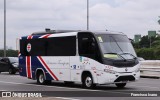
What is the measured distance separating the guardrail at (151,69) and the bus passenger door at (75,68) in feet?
36.6

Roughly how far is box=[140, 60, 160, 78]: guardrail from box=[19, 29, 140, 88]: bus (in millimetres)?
9940

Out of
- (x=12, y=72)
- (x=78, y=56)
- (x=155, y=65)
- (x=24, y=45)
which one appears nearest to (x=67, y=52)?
(x=78, y=56)

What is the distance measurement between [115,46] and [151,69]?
12468 millimetres

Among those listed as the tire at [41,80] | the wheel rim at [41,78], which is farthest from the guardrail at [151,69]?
the wheel rim at [41,78]

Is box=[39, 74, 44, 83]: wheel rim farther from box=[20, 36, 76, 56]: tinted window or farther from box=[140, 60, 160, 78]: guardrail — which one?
box=[140, 60, 160, 78]: guardrail

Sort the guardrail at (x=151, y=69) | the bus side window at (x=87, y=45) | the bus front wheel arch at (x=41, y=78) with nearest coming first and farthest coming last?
the bus side window at (x=87, y=45) < the bus front wheel arch at (x=41, y=78) < the guardrail at (x=151, y=69)

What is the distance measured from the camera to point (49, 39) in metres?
24.1

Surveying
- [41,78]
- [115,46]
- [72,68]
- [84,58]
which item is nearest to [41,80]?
[41,78]

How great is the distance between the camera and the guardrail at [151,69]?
32.2 m

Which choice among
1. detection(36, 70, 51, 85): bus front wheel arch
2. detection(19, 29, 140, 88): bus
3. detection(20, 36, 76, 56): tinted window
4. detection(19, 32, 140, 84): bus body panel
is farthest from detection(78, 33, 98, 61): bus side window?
detection(36, 70, 51, 85): bus front wheel arch

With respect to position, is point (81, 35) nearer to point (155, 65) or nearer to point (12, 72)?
point (155, 65)

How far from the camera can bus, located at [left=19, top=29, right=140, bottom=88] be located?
66.6ft

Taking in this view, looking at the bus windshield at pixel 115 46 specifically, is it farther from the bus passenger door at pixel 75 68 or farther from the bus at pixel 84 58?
the bus passenger door at pixel 75 68

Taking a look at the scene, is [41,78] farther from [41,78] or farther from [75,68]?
[75,68]
